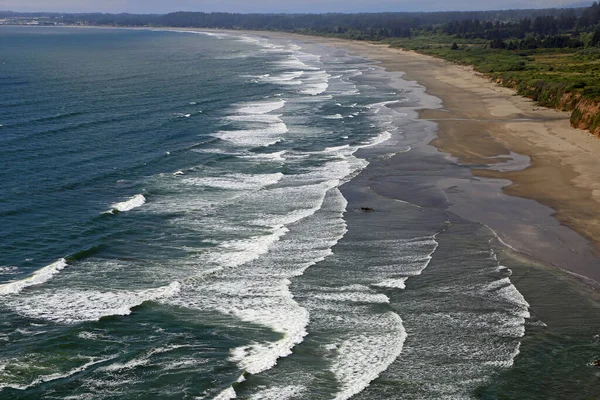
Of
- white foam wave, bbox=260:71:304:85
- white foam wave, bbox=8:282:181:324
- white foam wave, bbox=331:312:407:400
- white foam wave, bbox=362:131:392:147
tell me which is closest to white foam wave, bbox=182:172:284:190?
white foam wave, bbox=362:131:392:147

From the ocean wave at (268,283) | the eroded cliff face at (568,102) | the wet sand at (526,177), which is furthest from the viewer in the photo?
the eroded cliff face at (568,102)

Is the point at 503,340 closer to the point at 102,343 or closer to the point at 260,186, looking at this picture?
the point at 102,343

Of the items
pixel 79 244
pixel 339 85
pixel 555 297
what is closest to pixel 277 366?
pixel 555 297

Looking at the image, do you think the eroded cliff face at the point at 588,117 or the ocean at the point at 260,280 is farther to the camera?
the eroded cliff face at the point at 588,117

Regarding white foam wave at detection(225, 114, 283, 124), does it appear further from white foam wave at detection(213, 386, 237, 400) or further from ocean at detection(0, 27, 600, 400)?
white foam wave at detection(213, 386, 237, 400)

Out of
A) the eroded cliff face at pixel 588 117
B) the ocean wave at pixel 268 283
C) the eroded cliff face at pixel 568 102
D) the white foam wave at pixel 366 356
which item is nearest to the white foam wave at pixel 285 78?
the eroded cliff face at pixel 568 102

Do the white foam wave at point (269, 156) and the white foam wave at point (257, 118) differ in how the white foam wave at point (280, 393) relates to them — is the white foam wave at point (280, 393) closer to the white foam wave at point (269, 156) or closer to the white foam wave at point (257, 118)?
the white foam wave at point (269, 156)
